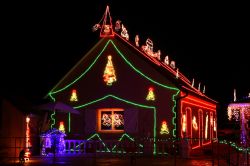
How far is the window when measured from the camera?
86.6ft

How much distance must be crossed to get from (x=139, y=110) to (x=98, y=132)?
251 cm

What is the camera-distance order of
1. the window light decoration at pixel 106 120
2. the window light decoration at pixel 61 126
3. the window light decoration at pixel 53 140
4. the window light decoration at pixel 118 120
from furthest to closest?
the window light decoration at pixel 61 126 < the window light decoration at pixel 106 120 < the window light decoration at pixel 118 120 < the window light decoration at pixel 53 140

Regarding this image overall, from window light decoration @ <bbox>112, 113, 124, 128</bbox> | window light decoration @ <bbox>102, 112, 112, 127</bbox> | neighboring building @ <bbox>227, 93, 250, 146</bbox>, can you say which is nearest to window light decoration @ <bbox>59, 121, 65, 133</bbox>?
window light decoration @ <bbox>102, 112, 112, 127</bbox>

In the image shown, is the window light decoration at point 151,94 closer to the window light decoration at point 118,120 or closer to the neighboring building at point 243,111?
the window light decoration at point 118,120

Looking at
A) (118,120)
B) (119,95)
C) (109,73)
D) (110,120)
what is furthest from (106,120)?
(109,73)

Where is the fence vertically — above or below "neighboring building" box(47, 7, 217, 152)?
below

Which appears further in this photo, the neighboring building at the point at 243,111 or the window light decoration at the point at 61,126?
the window light decoration at the point at 61,126

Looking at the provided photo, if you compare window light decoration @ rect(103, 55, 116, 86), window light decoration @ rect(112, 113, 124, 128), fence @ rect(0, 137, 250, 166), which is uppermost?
window light decoration @ rect(103, 55, 116, 86)

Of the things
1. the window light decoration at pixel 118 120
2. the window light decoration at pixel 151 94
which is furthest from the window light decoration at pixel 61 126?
the window light decoration at pixel 151 94

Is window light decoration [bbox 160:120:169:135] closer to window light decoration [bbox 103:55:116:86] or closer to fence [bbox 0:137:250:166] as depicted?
fence [bbox 0:137:250:166]

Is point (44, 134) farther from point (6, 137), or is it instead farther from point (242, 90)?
point (242, 90)

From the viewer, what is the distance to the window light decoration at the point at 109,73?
2645 centimetres

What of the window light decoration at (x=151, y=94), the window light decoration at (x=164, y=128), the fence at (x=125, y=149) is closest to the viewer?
the fence at (x=125, y=149)

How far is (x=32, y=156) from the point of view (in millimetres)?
24531
